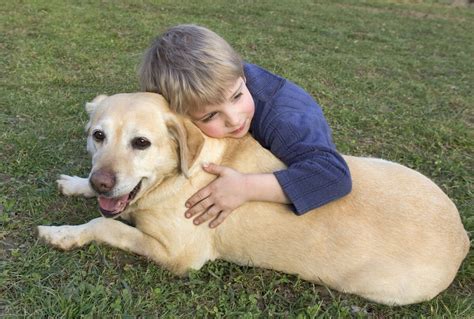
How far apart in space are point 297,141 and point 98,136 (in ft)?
4.45

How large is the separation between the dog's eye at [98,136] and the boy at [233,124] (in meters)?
0.51

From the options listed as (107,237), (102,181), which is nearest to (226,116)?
(102,181)

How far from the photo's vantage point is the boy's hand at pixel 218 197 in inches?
124

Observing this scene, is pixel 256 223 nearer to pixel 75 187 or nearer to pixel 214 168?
pixel 214 168

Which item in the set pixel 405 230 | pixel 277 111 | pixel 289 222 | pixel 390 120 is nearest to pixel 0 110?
pixel 277 111

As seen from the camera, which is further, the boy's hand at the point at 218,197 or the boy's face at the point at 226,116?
the boy's face at the point at 226,116

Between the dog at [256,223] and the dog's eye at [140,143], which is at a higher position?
the dog's eye at [140,143]

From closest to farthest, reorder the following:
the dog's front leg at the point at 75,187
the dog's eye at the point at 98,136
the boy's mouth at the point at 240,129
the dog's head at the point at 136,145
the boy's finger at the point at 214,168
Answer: the dog's head at the point at 136,145 → the dog's eye at the point at 98,136 → the boy's finger at the point at 214,168 → the boy's mouth at the point at 240,129 → the dog's front leg at the point at 75,187

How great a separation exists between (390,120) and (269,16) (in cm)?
749

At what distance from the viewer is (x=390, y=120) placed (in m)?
6.26

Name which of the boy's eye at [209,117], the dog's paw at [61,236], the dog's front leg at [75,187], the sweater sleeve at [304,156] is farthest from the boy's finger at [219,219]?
the dog's front leg at [75,187]

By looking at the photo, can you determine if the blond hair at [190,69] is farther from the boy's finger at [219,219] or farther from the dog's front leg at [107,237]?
the dog's front leg at [107,237]

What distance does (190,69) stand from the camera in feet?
10.6

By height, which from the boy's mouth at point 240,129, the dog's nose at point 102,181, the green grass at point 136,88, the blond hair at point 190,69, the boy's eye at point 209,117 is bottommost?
the green grass at point 136,88
